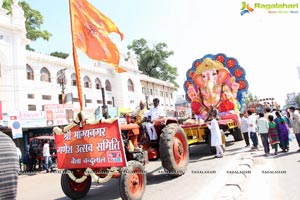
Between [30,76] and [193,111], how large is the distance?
17655 millimetres

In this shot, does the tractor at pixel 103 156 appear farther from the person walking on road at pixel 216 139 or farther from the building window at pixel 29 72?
the building window at pixel 29 72

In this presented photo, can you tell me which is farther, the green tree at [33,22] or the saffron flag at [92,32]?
the green tree at [33,22]

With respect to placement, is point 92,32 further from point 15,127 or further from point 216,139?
point 15,127

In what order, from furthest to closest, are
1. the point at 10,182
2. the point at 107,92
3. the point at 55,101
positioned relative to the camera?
1. the point at 107,92
2. the point at 55,101
3. the point at 10,182

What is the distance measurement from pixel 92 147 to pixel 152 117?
2.40 meters

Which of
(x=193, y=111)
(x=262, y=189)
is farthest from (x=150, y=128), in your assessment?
(x=193, y=111)

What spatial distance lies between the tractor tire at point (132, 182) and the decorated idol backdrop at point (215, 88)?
8610 millimetres

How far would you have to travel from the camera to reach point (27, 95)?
25141 millimetres

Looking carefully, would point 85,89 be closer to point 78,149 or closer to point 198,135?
point 198,135

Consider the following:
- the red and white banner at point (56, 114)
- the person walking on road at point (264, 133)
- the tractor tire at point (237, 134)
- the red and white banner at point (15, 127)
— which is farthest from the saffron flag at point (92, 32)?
the red and white banner at point (56, 114)

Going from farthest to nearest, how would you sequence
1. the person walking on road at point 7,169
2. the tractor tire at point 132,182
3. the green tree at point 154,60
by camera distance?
the green tree at point 154,60 → the tractor tire at point 132,182 → the person walking on road at point 7,169

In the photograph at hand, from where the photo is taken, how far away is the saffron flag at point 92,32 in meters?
5.81

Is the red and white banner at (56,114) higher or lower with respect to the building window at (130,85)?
lower

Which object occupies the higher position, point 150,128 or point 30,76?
point 30,76
